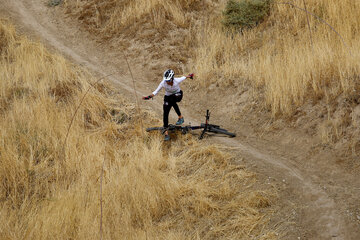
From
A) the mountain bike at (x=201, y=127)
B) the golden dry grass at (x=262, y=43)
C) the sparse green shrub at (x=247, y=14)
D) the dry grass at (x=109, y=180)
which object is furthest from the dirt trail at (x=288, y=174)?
the sparse green shrub at (x=247, y=14)

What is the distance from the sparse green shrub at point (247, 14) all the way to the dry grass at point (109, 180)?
17.6 ft

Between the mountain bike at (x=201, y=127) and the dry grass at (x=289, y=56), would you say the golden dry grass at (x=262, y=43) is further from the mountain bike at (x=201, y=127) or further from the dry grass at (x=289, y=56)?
the mountain bike at (x=201, y=127)

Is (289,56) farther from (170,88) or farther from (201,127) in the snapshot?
(170,88)

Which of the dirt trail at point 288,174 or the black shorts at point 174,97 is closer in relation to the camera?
the dirt trail at point 288,174

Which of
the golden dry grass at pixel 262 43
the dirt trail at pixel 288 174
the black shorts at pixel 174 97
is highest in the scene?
the golden dry grass at pixel 262 43

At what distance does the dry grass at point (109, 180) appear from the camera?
516 cm

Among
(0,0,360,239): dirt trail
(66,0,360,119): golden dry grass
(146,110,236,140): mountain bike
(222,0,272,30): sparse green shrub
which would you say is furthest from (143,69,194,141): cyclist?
(222,0,272,30): sparse green shrub

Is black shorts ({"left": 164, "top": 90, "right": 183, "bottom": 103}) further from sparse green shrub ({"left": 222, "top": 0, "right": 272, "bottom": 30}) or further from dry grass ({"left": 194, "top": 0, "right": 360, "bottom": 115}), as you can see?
sparse green shrub ({"left": 222, "top": 0, "right": 272, "bottom": 30})

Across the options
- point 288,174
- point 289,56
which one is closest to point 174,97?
point 288,174

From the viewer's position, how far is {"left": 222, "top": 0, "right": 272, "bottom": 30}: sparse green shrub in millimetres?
12070

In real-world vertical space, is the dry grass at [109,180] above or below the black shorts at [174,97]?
below

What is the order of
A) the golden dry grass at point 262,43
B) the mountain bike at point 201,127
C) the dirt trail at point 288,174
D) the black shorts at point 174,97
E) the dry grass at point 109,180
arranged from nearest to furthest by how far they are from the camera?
the dirt trail at point 288,174 → the dry grass at point 109,180 → the black shorts at point 174,97 → the golden dry grass at point 262,43 → the mountain bike at point 201,127

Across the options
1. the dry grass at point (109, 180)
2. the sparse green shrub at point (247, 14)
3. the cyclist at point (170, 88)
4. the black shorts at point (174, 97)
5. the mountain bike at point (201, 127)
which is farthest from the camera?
the sparse green shrub at point (247, 14)

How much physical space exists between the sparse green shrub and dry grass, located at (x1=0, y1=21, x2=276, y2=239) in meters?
5.36
